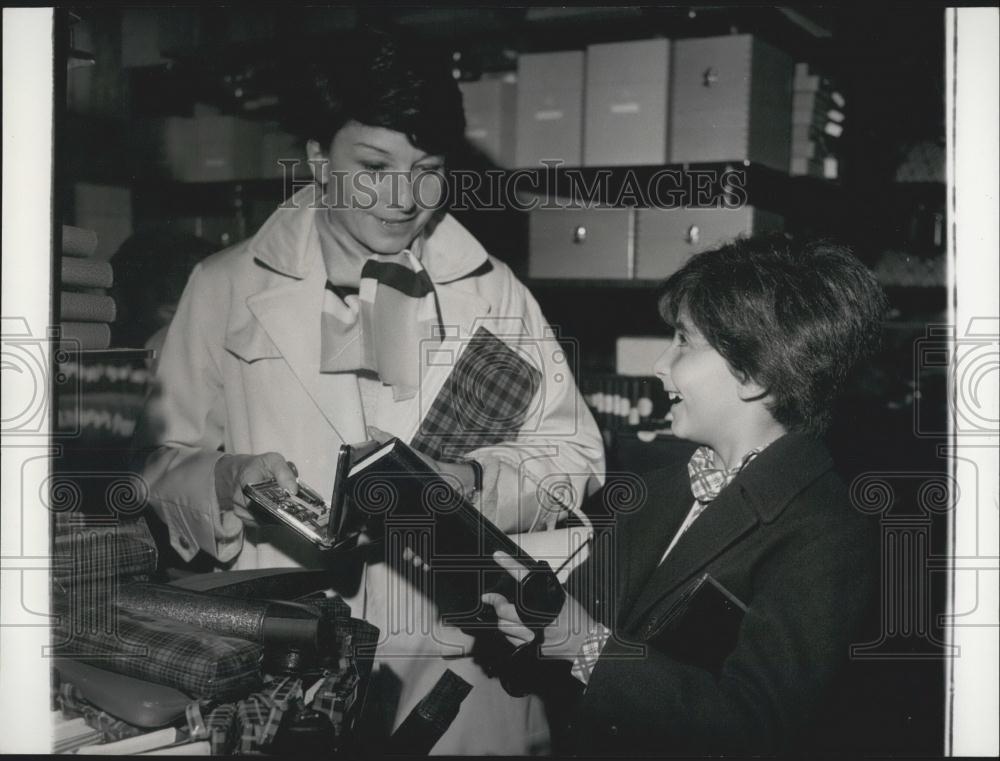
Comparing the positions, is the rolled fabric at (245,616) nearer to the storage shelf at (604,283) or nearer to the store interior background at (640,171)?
the store interior background at (640,171)

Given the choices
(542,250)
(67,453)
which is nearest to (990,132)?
(542,250)

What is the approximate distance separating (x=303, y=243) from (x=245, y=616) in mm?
885

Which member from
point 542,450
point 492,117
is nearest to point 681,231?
point 492,117

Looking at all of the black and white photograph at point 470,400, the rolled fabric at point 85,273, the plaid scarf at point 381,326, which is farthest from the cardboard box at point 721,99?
the rolled fabric at point 85,273

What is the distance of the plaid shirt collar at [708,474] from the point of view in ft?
5.34

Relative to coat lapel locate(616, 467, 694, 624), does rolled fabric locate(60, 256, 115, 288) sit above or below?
above

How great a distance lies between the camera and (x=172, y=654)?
144 centimetres

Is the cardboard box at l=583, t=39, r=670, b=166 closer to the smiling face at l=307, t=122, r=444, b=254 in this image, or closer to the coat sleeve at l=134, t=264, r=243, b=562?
the smiling face at l=307, t=122, r=444, b=254

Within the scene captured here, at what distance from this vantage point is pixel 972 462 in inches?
71.1

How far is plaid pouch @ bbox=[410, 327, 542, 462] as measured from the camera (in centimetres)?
210

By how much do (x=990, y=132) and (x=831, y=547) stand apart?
93 centimetres

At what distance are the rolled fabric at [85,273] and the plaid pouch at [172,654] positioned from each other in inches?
27.2

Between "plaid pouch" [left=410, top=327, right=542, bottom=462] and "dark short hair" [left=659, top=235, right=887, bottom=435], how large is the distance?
0.62 meters

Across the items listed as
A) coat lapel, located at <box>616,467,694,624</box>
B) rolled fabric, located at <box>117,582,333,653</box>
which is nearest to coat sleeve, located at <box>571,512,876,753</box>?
coat lapel, located at <box>616,467,694,624</box>
